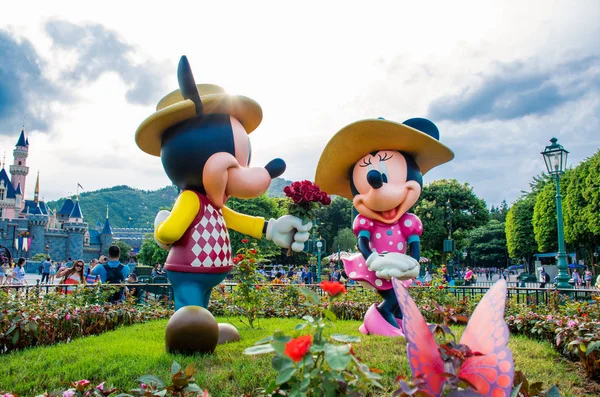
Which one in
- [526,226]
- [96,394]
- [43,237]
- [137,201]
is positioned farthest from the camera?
[137,201]

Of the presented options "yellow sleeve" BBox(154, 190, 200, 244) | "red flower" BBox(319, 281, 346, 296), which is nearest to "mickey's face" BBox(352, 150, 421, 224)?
"yellow sleeve" BBox(154, 190, 200, 244)

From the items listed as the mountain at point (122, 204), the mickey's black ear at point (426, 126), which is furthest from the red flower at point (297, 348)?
the mountain at point (122, 204)

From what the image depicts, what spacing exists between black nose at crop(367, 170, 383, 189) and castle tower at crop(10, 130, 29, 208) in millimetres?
71290

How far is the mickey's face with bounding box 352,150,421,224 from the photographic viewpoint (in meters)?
6.04

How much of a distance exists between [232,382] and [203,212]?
2035 mm

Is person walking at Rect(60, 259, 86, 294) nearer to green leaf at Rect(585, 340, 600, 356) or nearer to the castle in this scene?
green leaf at Rect(585, 340, 600, 356)

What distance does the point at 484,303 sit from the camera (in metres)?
1.52

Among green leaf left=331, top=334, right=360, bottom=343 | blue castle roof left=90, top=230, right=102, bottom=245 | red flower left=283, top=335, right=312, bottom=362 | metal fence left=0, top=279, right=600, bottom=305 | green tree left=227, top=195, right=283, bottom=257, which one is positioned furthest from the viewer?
blue castle roof left=90, top=230, right=102, bottom=245

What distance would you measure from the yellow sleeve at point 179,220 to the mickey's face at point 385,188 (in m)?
2.30

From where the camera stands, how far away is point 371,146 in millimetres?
6352

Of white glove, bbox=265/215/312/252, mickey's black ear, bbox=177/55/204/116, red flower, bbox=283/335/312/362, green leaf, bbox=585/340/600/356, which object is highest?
mickey's black ear, bbox=177/55/204/116

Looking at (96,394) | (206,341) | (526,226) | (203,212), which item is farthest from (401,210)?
(526,226)

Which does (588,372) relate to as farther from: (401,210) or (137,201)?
(137,201)

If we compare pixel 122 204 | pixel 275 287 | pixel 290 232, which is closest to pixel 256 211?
pixel 275 287
